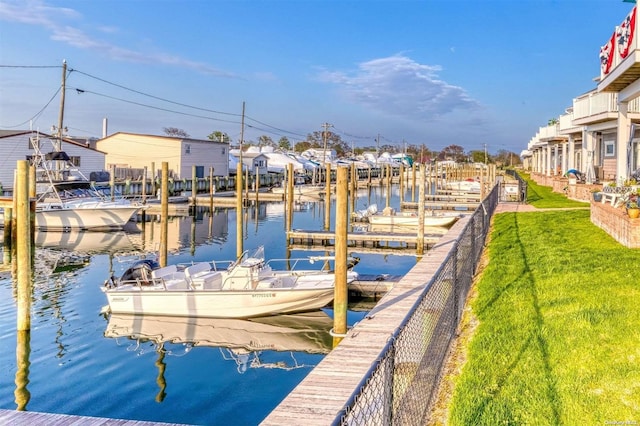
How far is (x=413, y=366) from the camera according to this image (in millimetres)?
6355

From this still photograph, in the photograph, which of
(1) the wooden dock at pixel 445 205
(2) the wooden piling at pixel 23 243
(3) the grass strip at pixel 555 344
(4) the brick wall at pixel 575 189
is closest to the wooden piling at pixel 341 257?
(3) the grass strip at pixel 555 344

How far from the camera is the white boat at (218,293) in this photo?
16.1 m

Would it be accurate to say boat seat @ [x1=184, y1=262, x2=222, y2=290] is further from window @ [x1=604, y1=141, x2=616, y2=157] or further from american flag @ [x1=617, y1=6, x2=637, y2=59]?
window @ [x1=604, y1=141, x2=616, y2=157]

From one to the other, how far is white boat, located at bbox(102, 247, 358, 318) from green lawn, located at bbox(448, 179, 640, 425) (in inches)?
225

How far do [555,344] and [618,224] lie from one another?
807cm

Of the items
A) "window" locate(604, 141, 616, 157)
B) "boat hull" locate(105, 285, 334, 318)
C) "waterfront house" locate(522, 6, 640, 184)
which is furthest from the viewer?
"window" locate(604, 141, 616, 157)

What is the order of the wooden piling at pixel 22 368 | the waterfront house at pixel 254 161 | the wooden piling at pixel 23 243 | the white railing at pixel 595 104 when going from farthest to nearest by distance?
1. the waterfront house at pixel 254 161
2. the white railing at pixel 595 104
3. the wooden piling at pixel 23 243
4. the wooden piling at pixel 22 368

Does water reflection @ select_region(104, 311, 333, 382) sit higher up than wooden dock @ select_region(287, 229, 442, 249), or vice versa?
wooden dock @ select_region(287, 229, 442, 249)

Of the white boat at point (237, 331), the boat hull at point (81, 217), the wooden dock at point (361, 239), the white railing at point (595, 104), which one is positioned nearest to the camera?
the white boat at point (237, 331)

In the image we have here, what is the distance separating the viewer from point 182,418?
10.5 m

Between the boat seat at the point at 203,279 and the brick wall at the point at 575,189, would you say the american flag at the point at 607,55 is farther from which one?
the boat seat at the point at 203,279

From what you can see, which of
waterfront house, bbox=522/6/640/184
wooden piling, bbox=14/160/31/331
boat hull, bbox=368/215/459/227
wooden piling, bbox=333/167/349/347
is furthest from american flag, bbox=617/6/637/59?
wooden piling, bbox=14/160/31/331

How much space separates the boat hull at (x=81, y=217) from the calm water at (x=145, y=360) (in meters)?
13.6

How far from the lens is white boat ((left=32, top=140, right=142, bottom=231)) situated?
118ft
